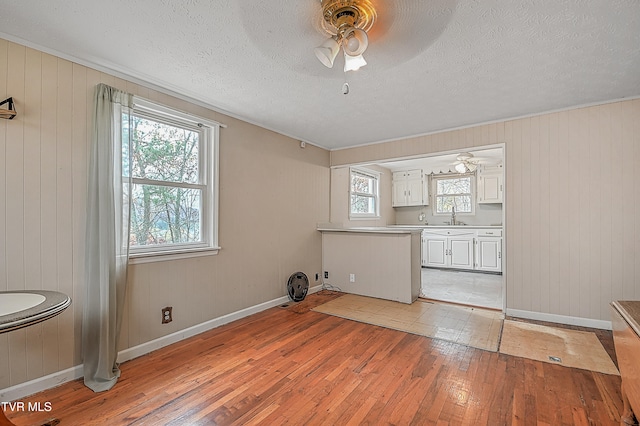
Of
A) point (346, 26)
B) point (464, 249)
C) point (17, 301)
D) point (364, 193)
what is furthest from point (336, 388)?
point (464, 249)

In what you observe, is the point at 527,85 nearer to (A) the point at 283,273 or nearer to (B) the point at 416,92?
(B) the point at 416,92

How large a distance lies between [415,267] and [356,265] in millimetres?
867

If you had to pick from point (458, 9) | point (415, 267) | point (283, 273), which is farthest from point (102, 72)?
point (415, 267)

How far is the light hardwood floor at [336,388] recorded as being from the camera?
1736mm

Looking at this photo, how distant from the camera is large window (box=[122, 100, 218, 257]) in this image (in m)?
2.58

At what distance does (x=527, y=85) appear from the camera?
2.62 metres

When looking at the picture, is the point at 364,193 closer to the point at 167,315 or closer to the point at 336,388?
the point at 167,315

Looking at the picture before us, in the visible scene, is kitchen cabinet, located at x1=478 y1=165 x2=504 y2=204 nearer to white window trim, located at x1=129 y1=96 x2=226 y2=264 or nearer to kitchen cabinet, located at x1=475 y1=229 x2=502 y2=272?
kitchen cabinet, located at x1=475 y1=229 x2=502 y2=272

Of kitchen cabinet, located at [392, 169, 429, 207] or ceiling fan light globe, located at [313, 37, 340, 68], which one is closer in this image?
ceiling fan light globe, located at [313, 37, 340, 68]

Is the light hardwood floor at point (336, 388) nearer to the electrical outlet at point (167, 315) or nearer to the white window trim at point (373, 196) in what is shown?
the electrical outlet at point (167, 315)

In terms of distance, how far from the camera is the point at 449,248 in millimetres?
6305

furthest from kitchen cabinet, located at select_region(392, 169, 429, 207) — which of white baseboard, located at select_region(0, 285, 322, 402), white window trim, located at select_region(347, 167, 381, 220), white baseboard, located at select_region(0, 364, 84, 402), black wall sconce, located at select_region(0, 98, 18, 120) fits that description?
black wall sconce, located at select_region(0, 98, 18, 120)

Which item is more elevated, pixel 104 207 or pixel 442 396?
pixel 104 207

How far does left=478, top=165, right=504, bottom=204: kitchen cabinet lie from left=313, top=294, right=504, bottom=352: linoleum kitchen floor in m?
3.32
